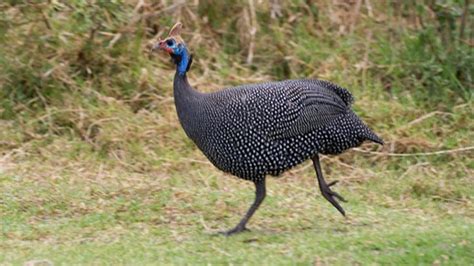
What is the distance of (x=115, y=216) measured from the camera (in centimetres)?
721

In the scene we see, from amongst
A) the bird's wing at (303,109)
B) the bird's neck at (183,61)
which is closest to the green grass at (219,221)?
the bird's wing at (303,109)

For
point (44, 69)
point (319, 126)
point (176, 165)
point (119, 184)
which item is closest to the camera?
point (319, 126)

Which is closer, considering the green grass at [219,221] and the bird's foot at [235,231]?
the green grass at [219,221]

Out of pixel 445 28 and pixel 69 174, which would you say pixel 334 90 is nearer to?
pixel 69 174

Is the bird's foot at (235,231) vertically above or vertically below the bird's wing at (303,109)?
below

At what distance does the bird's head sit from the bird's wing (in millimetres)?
690

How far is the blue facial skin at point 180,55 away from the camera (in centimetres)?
694

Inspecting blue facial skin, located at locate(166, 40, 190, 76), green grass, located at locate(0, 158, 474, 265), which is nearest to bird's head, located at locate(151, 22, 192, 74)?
blue facial skin, located at locate(166, 40, 190, 76)

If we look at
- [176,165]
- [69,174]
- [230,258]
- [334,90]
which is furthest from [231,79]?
[230,258]

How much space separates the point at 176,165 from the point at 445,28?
10.3 feet

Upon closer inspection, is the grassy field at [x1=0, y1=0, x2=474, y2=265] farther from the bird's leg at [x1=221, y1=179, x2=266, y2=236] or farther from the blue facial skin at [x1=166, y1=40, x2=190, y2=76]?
the blue facial skin at [x1=166, y1=40, x2=190, y2=76]

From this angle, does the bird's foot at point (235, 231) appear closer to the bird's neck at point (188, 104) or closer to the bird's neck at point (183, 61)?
the bird's neck at point (188, 104)

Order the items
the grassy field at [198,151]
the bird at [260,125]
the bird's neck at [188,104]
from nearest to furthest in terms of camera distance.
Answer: the grassy field at [198,151] → the bird at [260,125] → the bird's neck at [188,104]

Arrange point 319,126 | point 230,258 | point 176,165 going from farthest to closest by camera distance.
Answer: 1. point 176,165
2. point 319,126
3. point 230,258
